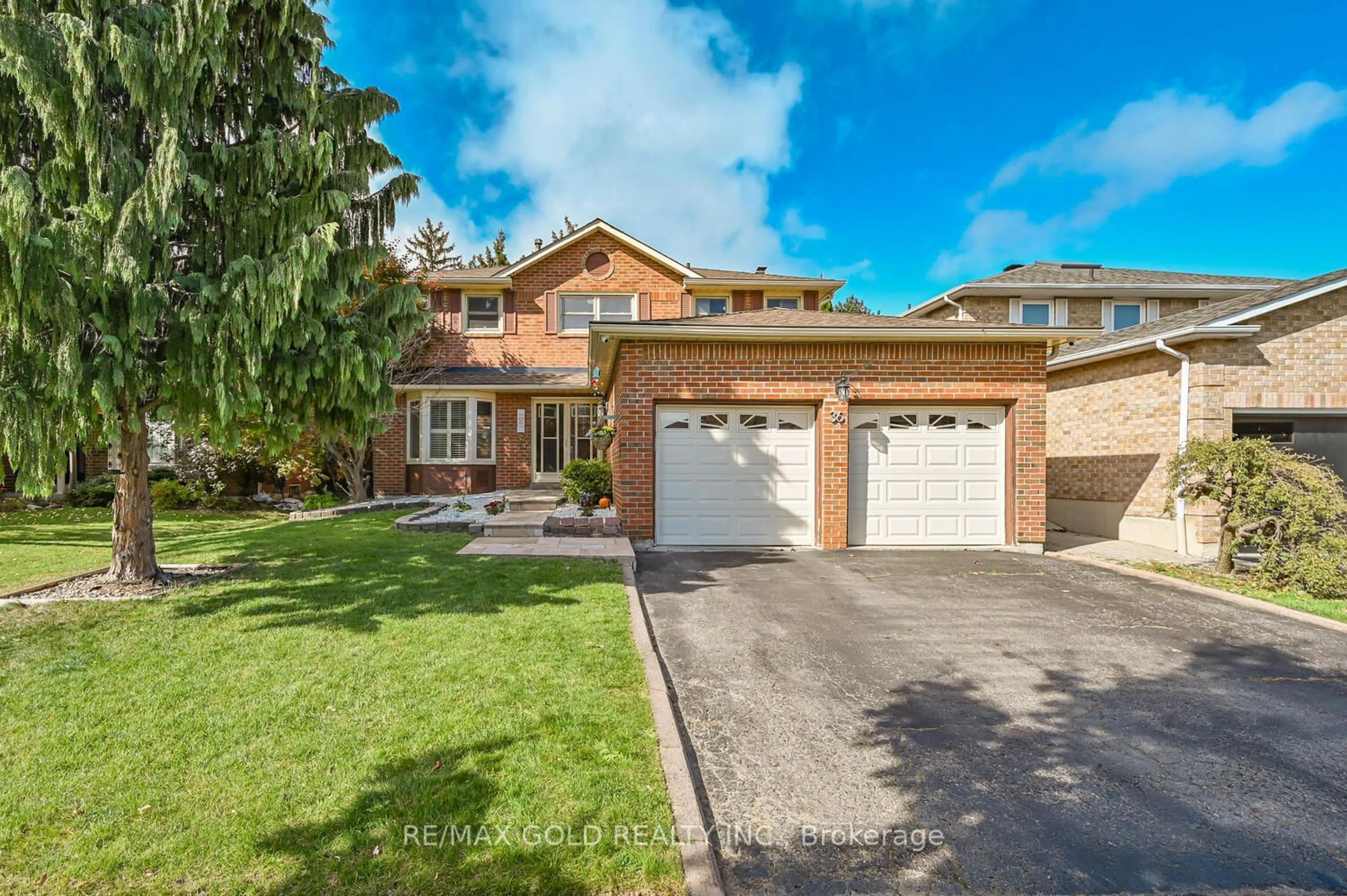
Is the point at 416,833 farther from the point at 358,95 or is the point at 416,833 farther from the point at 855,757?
the point at 358,95

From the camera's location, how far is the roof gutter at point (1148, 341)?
378 inches

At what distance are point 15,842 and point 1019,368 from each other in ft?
36.0

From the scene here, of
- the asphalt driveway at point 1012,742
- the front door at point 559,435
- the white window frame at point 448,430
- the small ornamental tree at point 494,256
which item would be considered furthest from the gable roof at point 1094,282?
the small ornamental tree at point 494,256

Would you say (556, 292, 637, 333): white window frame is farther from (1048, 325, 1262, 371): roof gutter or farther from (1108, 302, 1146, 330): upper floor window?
(1108, 302, 1146, 330): upper floor window

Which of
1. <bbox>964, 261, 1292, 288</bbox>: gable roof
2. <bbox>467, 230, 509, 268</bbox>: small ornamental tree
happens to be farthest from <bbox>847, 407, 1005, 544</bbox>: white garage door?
<bbox>467, 230, 509, 268</bbox>: small ornamental tree

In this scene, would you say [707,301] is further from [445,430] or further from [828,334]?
[828,334]

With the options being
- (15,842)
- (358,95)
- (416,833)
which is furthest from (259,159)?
(416,833)

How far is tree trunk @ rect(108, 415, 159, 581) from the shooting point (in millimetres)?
6355

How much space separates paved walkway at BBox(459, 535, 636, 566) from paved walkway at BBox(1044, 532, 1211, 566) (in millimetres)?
6950

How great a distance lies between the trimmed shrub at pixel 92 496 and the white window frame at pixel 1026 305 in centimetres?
2389

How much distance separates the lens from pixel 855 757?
3.18m

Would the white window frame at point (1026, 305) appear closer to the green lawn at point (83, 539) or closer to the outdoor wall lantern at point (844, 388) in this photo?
the outdoor wall lantern at point (844, 388)

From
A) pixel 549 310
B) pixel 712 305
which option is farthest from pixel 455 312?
pixel 712 305

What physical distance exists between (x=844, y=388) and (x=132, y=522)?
902cm
